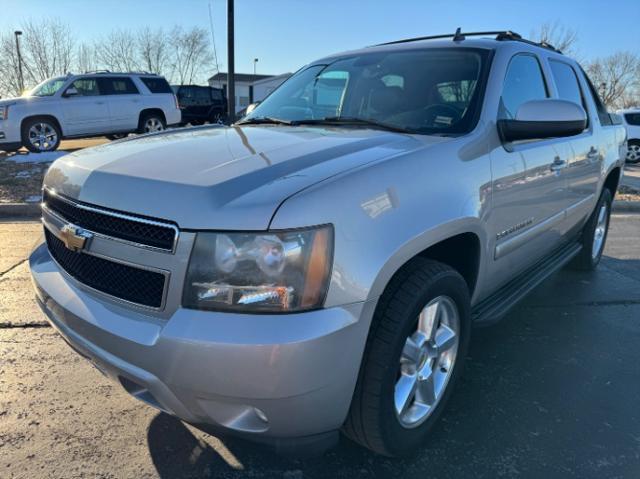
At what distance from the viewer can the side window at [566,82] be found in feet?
12.2

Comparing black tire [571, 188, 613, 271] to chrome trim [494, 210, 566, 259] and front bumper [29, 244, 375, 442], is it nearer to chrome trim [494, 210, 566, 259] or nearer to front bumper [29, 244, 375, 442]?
chrome trim [494, 210, 566, 259]

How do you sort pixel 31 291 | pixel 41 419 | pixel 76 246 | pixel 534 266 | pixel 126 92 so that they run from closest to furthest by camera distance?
pixel 76 246 < pixel 41 419 < pixel 534 266 < pixel 31 291 < pixel 126 92

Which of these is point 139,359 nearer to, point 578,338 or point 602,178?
point 578,338

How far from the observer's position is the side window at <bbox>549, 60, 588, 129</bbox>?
12.2ft

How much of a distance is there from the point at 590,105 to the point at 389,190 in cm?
315

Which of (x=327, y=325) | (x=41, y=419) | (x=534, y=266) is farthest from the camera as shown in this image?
(x=534, y=266)

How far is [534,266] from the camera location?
11.6ft

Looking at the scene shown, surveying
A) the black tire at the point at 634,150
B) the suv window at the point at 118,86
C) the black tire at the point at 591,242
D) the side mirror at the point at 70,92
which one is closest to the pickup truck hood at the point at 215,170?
the black tire at the point at 591,242

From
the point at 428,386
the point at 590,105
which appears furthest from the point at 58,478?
the point at 590,105

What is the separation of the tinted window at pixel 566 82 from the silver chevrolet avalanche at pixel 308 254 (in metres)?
0.92

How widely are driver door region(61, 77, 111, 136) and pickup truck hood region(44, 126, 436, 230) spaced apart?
37.5 feet

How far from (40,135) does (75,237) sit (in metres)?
11.8

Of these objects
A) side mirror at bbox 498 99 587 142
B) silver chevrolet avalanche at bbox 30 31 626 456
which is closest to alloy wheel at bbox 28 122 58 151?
silver chevrolet avalanche at bbox 30 31 626 456

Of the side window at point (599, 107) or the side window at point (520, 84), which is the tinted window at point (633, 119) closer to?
the side window at point (599, 107)
